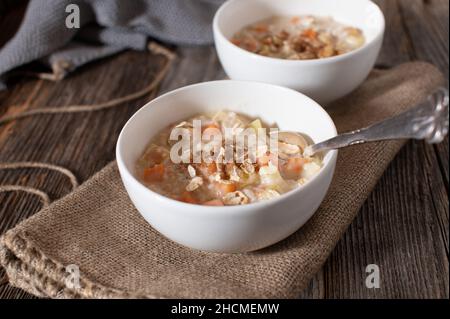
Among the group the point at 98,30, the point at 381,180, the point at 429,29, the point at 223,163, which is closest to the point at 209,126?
the point at 223,163

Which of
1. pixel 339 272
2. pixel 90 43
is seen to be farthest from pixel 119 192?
pixel 90 43

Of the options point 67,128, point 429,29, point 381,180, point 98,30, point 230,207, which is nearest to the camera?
point 230,207

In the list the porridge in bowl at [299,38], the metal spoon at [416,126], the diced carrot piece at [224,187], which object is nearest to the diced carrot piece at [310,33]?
the porridge in bowl at [299,38]

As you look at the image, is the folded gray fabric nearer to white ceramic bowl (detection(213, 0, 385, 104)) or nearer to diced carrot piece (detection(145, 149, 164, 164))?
white ceramic bowl (detection(213, 0, 385, 104))

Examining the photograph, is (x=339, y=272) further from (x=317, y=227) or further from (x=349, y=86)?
(x=349, y=86)

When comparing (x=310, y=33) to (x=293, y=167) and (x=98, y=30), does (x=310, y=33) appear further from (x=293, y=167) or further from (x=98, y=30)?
(x=98, y=30)

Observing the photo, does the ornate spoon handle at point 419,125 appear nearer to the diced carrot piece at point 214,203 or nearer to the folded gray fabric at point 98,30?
the diced carrot piece at point 214,203
